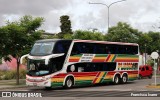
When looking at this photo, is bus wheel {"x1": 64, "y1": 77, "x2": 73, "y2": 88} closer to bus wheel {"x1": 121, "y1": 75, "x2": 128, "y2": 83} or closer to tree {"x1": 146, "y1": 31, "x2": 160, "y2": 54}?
bus wheel {"x1": 121, "y1": 75, "x2": 128, "y2": 83}

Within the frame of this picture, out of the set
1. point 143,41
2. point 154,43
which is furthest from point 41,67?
point 154,43

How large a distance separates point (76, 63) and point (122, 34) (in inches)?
1206

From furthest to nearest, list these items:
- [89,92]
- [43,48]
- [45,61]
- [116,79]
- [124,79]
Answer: [124,79], [116,79], [43,48], [45,61], [89,92]

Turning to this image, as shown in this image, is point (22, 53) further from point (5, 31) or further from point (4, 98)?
point (4, 98)

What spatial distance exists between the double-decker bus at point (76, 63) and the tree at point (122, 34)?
22275 mm

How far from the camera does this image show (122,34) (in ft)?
201

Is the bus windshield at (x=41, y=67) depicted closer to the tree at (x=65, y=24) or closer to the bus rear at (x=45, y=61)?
the bus rear at (x=45, y=61)

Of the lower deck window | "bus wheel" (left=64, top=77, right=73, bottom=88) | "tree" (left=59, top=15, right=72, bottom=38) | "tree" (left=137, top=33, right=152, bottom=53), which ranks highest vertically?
"tree" (left=59, top=15, right=72, bottom=38)

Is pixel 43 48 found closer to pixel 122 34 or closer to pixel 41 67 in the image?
pixel 41 67

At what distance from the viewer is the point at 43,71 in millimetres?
29578

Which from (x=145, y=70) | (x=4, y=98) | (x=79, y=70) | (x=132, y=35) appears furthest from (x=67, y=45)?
Answer: (x=132, y=35)

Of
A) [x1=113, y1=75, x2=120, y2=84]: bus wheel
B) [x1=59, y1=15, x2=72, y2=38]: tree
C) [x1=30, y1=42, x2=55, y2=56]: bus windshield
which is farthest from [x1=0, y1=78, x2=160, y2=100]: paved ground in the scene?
[x1=59, y1=15, x2=72, y2=38]: tree

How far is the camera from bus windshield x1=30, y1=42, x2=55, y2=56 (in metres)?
29.7

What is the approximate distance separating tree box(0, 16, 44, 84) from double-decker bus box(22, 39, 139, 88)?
3975 millimetres
